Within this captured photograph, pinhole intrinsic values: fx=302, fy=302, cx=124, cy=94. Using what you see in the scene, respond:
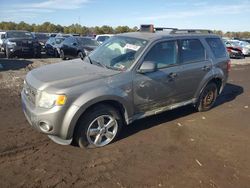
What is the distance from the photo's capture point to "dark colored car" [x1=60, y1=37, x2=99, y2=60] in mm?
16047

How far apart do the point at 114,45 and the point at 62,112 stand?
216 centimetres

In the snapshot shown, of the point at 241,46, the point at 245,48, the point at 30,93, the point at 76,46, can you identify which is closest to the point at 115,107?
the point at 30,93

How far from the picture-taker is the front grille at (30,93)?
468 centimetres

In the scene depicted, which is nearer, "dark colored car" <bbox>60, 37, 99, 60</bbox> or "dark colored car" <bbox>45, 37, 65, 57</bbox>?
"dark colored car" <bbox>60, 37, 99, 60</bbox>

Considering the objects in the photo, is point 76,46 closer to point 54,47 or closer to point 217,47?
point 54,47

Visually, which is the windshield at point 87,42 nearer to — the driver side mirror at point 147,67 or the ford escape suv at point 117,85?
the ford escape suv at point 117,85

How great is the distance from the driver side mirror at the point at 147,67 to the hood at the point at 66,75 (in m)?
0.46

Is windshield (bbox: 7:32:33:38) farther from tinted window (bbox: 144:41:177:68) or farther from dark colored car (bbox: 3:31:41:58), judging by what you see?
tinted window (bbox: 144:41:177:68)

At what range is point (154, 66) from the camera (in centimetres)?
524

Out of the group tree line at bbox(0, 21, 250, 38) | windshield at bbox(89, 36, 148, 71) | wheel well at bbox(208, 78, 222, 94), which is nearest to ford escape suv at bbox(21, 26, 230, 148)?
windshield at bbox(89, 36, 148, 71)

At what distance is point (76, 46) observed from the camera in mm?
16234

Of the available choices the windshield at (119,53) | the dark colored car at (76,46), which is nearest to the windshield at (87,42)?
the dark colored car at (76,46)

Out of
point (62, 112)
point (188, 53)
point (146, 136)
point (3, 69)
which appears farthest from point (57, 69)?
point (3, 69)

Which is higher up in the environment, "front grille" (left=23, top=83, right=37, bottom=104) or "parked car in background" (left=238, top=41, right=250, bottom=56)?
"front grille" (left=23, top=83, right=37, bottom=104)
